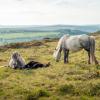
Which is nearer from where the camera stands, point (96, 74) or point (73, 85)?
point (73, 85)

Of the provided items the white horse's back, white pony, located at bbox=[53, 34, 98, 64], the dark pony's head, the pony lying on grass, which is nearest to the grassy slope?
the pony lying on grass

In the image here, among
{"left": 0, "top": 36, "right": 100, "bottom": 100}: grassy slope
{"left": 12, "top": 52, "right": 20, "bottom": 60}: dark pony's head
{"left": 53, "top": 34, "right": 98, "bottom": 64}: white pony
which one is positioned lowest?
{"left": 0, "top": 36, "right": 100, "bottom": 100}: grassy slope

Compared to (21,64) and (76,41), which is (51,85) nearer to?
(21,64)

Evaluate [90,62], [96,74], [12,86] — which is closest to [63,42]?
[90,62]

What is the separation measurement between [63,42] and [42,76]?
26.4 feet

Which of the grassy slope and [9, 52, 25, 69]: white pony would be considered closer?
the grassy slope

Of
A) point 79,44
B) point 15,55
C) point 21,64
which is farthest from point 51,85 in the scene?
point 79,44

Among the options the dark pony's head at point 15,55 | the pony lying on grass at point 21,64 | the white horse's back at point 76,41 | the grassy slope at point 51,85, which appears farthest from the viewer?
the white horse's back at point 76,41

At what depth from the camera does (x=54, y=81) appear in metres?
17.0

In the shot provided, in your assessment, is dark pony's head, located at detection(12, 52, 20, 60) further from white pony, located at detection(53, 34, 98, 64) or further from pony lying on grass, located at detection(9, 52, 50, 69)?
white pony, located at detection(53, 34, 98, 64)

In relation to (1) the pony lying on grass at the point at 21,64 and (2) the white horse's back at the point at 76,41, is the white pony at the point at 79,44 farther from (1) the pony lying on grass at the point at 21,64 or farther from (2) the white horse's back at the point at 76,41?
(1) the pony lying on grass at the point at 21,64

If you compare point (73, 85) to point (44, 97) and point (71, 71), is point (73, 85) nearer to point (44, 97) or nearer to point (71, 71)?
point (44, 97)

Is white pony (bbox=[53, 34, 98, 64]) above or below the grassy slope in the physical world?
above

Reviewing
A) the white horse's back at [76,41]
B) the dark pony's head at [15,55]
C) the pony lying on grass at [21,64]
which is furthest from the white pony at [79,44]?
the dark pony's head at [15,55]
